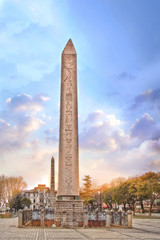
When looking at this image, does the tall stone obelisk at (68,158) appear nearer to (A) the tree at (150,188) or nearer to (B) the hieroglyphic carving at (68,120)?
(B) the hieroglyphic carving at (68,120)

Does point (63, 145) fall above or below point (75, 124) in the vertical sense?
below

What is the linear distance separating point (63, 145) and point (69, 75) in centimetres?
421

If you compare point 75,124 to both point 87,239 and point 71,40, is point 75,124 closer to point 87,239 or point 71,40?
point 71,40

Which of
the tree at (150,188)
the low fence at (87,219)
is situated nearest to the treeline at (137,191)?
the tree at (150,188)

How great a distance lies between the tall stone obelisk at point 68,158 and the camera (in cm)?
1543

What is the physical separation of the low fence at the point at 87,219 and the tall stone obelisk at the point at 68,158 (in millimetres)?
418

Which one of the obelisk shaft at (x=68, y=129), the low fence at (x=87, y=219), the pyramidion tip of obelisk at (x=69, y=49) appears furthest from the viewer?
the pyramidion tip of obelisk at (x=69, y=49)

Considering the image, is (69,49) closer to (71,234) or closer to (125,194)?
(71,234)

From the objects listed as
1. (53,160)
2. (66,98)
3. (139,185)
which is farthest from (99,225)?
(53,160)

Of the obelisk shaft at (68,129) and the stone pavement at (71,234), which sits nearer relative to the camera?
the stone pavement at (71,234)

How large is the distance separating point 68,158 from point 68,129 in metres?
1.60

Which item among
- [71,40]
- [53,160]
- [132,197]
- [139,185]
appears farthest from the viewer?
[53,160]

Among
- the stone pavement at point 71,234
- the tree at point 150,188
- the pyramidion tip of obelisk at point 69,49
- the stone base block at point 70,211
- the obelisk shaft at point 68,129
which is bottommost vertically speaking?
the stone pavement at point 71,234

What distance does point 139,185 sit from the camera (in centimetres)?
3850
